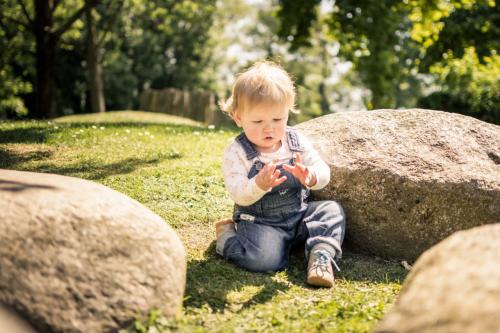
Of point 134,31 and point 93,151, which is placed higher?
point 134,31

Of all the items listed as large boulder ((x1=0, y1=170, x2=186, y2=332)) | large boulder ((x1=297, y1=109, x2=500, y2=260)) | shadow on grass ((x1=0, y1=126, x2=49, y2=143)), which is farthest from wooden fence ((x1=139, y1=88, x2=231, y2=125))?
large boulder ((x1=0, y1=170, x2=186, y2=332))

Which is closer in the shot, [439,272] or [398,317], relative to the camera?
[398,317]

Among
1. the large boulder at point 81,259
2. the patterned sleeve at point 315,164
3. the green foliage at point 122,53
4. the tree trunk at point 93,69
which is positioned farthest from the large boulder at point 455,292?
the green foliage at point 122,53

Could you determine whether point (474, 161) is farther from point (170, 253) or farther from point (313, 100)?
point (313, 100)

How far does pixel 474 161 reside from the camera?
4.33 m

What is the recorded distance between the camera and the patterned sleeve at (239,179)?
13.0 ft

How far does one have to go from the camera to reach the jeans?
4082 mm

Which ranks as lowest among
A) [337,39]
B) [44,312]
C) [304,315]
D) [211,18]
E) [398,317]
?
[304,315]

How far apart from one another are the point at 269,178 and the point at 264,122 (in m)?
0.56

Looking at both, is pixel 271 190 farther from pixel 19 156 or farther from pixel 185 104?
pixel 185 104

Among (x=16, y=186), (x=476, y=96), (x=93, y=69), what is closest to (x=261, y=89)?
(x=16, y=186)

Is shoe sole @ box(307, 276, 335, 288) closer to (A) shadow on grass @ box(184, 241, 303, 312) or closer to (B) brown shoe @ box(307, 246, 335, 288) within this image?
(B) brown shoe @ box(307, 246, 335, 288)

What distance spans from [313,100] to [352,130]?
141ft

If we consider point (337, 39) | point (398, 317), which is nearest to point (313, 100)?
point (337, 39)
